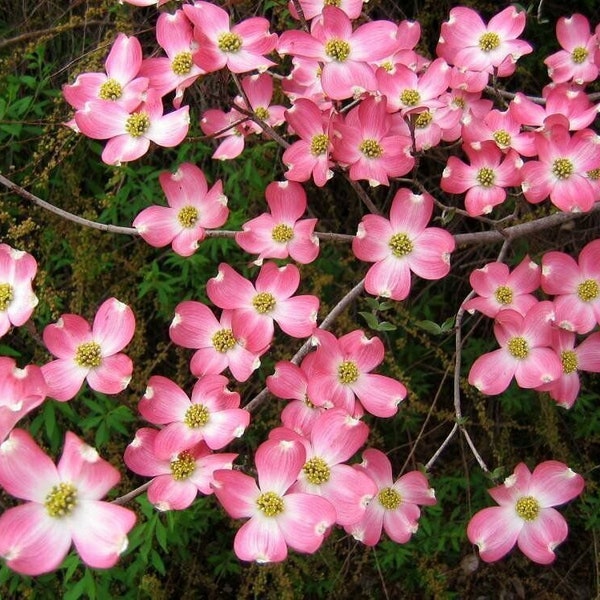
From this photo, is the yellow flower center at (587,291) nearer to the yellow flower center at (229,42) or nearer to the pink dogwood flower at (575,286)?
the pink dogwood flower at (575,286)

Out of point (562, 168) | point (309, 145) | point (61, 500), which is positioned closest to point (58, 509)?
point (61, 500)

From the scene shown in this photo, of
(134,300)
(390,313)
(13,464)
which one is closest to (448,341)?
(390,313)

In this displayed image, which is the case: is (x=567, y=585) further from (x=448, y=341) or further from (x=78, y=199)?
(x=78, y=199)

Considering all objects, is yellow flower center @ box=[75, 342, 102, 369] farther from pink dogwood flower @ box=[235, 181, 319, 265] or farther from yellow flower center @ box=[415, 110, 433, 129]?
yellow flower center @ box=[415, 110, 433, 129]

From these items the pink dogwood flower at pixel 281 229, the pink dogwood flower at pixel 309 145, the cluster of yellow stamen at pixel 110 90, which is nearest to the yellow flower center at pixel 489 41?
the pink dogwood flower at pixel 309 145

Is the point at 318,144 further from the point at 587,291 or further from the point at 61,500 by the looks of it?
the point at 61,500
